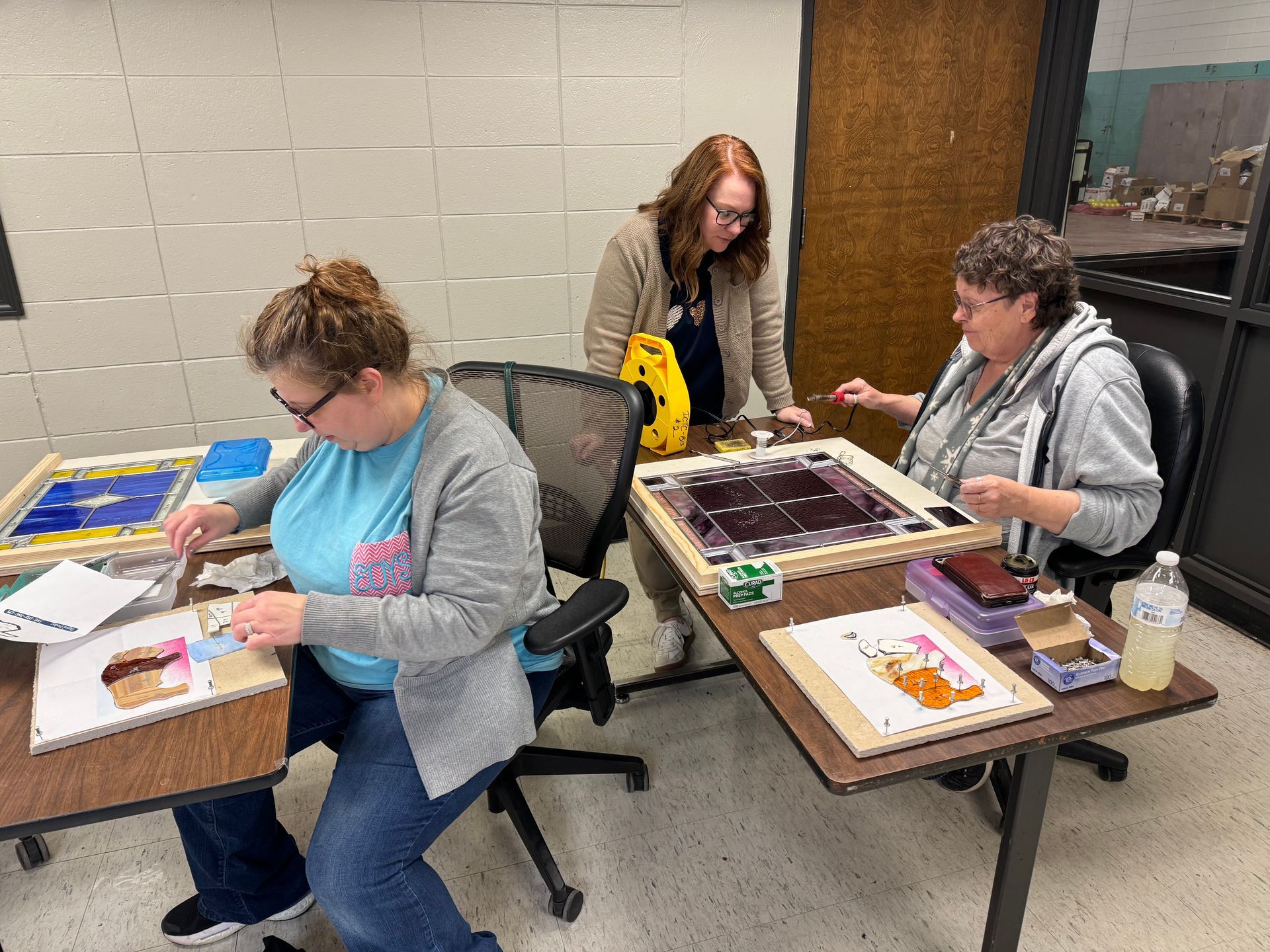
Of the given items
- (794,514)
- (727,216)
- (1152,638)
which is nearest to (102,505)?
(794,514)

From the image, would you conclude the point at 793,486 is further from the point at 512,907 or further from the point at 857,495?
the point at 512,907

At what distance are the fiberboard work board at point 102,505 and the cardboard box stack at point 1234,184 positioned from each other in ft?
9.42

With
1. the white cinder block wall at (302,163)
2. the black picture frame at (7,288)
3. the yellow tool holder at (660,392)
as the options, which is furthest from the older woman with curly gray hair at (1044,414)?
the black picture frame at (7,288)

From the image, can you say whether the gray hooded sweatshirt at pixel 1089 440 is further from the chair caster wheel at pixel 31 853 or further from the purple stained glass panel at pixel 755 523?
the chair caster wheel at pixel 31 853

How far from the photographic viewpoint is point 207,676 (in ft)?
4.08

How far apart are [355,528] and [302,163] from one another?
5.78ft

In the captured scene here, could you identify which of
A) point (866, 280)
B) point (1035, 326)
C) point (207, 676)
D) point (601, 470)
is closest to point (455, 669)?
point (207, 676)

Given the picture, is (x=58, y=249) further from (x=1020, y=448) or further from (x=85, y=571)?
(x=1020, y=448)

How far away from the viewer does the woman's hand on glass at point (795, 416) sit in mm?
2197

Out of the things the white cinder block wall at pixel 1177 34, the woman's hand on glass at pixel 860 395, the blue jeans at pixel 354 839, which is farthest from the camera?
the white cinder block wall at pixel 1177 34

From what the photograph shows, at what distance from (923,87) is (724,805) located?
2.62 m

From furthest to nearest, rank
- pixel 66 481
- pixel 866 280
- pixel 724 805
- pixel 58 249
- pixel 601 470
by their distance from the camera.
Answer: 1. pixel 866 280
2. pixel 58 249
3. pixel 724 805
4. pixel 66 481
5. pixel 601 470

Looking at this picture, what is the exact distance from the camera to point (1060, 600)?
1.36 m

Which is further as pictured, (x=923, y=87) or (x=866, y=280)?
(x=866, y=280)
